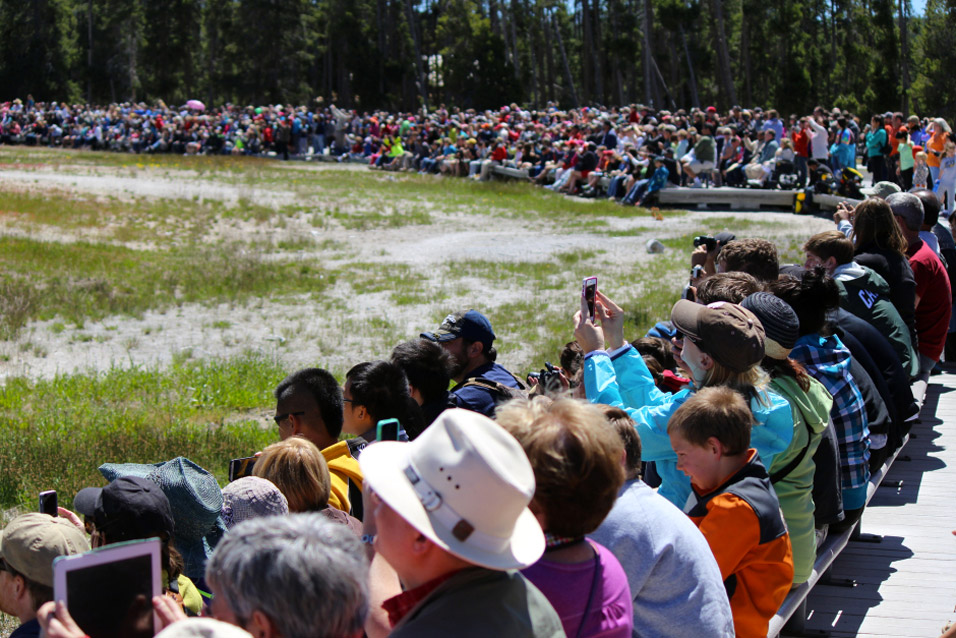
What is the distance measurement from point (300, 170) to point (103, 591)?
35.3 m

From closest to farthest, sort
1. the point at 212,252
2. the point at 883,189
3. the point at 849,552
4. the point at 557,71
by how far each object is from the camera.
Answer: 1. the point at 849,552
2. the point at 883,189
3. the point at 212,252
4. the point at 557,71

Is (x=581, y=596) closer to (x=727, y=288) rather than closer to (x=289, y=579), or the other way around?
(x=289, y=579)

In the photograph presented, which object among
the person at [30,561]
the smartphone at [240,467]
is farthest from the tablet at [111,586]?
the smartphone at [240,467]

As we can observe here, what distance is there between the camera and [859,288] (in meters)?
6.51

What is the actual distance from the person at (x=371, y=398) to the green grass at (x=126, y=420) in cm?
366

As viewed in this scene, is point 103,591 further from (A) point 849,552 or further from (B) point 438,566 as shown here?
(A) point 849,552

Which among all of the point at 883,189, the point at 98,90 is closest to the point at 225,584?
the point at 883,189

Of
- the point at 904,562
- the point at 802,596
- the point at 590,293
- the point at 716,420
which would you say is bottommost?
the point at 904,562

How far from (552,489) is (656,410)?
160cm

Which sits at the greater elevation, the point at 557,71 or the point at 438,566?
the point at 557,71

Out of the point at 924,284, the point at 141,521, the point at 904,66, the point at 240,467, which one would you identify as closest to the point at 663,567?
the point at 141,521

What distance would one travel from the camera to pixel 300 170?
36.5 meters

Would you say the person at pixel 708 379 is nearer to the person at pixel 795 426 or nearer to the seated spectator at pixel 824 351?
the person at pixel 795 426

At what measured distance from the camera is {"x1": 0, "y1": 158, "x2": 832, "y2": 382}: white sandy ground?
12633 millimetres
